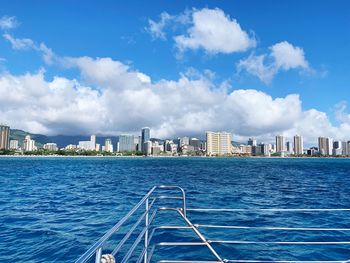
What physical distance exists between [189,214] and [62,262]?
336 inches

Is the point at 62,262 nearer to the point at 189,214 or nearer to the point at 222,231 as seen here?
the point at 222,231

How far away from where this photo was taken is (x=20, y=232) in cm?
1241

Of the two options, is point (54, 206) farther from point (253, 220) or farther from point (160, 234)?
point (253, 220)

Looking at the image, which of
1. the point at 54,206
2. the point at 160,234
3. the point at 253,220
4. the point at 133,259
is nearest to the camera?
the point at 133,259

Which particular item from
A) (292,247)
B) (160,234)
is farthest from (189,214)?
(292,247)

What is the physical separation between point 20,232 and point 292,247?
417 inches

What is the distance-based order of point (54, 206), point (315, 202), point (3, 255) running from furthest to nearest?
point (315, 202) < point (54, 206) < point (3, 255)

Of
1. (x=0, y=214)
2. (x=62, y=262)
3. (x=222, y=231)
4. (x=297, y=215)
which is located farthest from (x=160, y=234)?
(x=0, y=214)

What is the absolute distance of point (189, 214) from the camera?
16328 mm

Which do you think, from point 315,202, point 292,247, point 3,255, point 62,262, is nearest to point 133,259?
point 62,262

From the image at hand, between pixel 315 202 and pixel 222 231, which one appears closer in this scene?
pixel 222 231

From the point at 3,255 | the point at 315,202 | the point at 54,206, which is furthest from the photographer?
the point at 315,202

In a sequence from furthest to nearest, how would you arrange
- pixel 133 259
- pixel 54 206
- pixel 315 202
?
pixel 315 202 < pixel 54 206 < pixel 133 259

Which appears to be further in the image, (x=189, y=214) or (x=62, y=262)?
(x=189, y=214)
